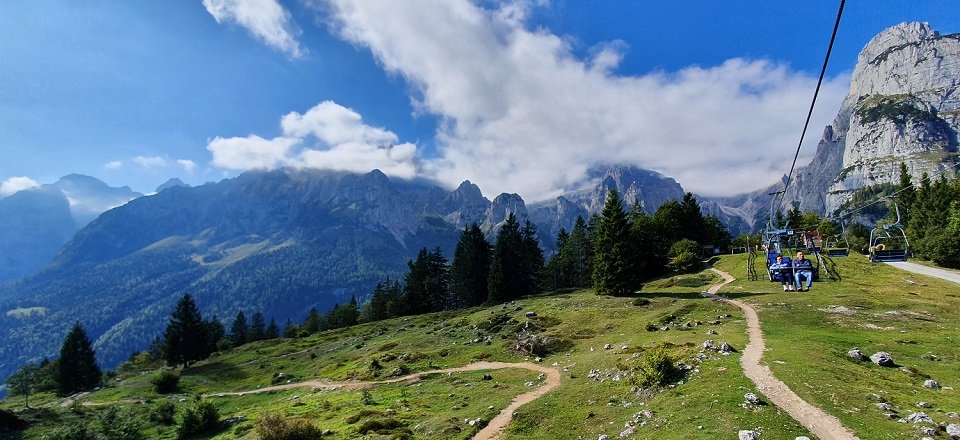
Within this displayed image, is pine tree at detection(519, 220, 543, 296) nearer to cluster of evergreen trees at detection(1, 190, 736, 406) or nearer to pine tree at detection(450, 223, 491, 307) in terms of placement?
cluster of evergreen trees at detection(1, 190, 736, 406)

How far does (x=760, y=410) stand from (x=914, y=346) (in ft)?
68.8

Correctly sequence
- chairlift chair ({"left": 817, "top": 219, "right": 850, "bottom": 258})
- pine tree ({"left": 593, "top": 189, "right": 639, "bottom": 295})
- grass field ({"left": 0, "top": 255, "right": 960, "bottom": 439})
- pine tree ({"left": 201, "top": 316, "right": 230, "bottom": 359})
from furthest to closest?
1. pine tree ({"left": 201, "top": 316, "right": 230, "bottom": 359})
2. pine tree ({"left": 593, "top": 189, "right": 639, "bottom": 295})
3. chairlift chair ({"left": 817, "top": 219, "right": 850, "bottom": 258})
4. grass field ({"left": 0, "top": 255, "right": 960, "bottom": 439})

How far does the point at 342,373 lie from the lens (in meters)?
59.2

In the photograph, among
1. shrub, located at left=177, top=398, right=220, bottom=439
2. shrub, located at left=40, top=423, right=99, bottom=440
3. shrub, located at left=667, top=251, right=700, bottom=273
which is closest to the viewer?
shrub, located at left=40, top=423, right=99, bottom=440

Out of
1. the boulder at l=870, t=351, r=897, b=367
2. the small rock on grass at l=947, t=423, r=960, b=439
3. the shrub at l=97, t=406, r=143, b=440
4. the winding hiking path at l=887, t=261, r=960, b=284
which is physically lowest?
the shrub at l=97, t=406, r=143, b=440

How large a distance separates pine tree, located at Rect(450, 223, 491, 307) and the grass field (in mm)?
43700

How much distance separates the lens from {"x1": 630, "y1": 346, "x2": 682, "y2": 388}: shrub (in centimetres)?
2683

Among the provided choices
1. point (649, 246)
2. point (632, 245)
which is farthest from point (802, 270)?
point (649, 246)

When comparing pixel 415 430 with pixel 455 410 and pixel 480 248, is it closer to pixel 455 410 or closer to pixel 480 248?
pixel 455 410

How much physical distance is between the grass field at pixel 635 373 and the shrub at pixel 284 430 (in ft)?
6.77

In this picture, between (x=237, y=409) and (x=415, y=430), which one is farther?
(x=237, y=409)

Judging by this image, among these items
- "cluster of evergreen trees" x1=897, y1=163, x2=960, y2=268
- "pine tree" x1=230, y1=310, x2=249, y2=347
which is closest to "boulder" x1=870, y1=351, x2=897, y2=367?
"cluster of evergreen trees" x1=897, y1=163, x2=960, y2=268

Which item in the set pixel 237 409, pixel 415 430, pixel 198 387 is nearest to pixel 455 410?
pixel 415 430

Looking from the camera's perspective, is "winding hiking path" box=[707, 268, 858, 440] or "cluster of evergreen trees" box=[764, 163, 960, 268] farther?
"cluster of evergreen trees" box=[764, 163, 960, 268]
